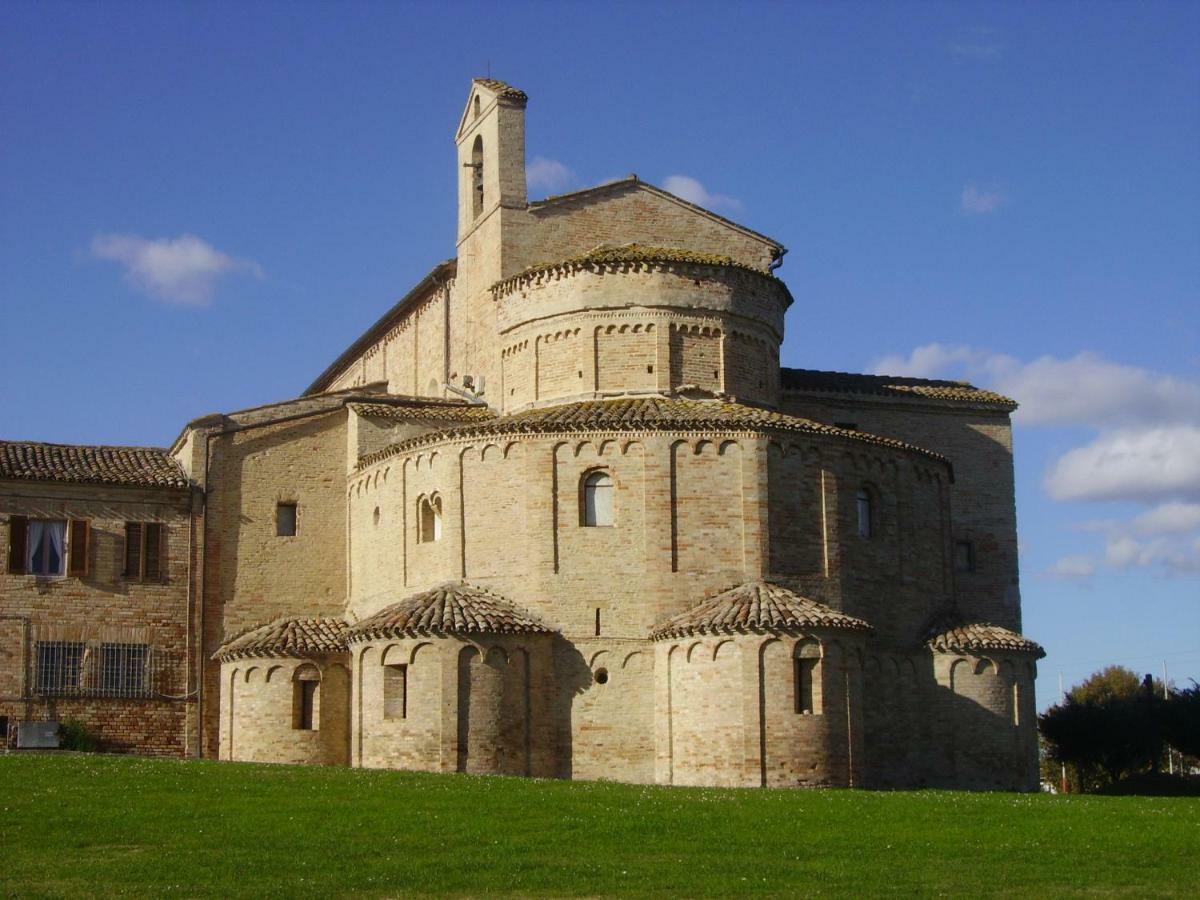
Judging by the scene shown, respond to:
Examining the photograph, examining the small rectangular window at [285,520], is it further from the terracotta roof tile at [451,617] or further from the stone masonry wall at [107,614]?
the terracotta roof tile at [451,617]

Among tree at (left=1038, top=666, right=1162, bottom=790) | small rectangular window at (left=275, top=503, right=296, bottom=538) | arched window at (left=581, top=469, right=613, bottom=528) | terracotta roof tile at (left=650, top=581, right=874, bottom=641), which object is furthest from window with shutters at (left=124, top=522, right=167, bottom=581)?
tree at (left=1038, top=666, right=1162, bottom=790)

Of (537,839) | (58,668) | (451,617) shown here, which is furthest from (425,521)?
(537,839)

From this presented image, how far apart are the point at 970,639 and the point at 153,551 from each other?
18999 millimetres

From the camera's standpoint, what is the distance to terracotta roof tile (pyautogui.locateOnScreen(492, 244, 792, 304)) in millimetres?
37781

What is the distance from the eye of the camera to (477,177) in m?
42.5

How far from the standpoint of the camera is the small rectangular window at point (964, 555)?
43.2 metres

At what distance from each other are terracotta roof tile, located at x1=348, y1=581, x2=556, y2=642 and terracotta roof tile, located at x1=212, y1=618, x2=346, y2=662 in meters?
1.70

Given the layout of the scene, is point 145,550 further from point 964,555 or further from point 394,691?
point 964,555

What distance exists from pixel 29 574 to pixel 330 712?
7972 mm

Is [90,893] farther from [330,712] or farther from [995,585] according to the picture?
[995,585]

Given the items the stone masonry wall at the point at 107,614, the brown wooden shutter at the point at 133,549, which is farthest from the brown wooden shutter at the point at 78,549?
the brown wooden shutter at the point at 133,549

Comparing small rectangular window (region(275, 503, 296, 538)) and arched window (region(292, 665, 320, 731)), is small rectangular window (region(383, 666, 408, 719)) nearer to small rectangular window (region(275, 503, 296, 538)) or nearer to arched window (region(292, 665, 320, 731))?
arched window (region(292, 665, 320, 731))

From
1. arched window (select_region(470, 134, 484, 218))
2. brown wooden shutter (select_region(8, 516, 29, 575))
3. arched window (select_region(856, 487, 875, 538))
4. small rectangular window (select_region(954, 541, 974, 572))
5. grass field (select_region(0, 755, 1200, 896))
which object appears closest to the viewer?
grass field (select_region(0, 755, 1200, 896))

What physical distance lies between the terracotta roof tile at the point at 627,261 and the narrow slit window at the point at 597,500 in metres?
5.50
